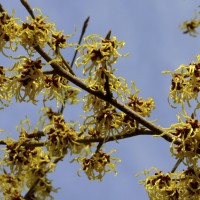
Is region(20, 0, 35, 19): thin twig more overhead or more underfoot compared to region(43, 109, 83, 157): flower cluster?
more overhead

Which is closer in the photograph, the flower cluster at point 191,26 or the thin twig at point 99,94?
the thin twig at point 99,94

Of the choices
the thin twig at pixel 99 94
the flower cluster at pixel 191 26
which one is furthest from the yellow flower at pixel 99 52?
the flower cluster at pixel 191 26

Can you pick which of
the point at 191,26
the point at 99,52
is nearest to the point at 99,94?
the point at 99,52

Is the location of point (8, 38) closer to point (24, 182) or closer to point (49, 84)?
point (49, 84)

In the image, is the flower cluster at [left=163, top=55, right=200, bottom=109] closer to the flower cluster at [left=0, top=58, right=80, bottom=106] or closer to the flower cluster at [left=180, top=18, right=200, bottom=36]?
the flower cluster at [left=0, top=58, right=80, bottom=106]

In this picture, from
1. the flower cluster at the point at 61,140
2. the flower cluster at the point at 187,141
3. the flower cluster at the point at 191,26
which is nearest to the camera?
the flower cluster at the point at 187,141

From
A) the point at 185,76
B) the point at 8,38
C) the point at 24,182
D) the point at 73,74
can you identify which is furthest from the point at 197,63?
the point at 24,182

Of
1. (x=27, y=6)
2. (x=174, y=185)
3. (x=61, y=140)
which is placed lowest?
(x=174, y=185)

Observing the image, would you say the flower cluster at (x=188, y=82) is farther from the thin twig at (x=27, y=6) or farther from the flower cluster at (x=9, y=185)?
the flower cluster at (x=9, y=185)

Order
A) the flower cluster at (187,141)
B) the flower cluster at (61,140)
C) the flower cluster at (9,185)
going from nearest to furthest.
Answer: the flower cluster at (187,141)
the flower cluster at (61,140)
the flower cluster at (9,185)

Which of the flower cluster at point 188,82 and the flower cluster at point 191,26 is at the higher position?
the flower cluster at point 191,26

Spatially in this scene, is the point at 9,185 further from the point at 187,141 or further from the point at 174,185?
the point at 187,141

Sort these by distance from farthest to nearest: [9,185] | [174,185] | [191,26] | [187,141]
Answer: [191,26], [9,185], [174,185], [187,141]

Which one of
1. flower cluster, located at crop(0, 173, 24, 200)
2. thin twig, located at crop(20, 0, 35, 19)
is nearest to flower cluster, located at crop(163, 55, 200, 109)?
thin twig, located at crop(20, 0, 35, 19)
